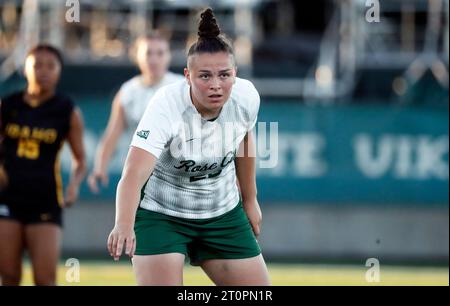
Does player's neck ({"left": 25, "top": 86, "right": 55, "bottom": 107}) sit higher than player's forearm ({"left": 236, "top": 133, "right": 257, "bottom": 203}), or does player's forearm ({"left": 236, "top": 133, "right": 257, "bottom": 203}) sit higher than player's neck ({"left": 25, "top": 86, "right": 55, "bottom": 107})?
player's neck ({"left": 25, "top": 86, "right": 55, "bottom": 107})

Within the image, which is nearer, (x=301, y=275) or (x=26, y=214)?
(x=26, y=214)

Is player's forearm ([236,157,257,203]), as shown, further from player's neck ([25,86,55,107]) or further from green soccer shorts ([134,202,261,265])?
player's neck ([25,86,55,107])

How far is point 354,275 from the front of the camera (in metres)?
13.5

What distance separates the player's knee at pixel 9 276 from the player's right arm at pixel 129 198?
320 cm

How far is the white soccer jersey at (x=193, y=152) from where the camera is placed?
679cm

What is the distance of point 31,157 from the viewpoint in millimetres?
9750

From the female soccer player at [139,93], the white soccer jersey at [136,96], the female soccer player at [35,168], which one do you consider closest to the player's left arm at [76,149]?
the female soccer player at [35,168]

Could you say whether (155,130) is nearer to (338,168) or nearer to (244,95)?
→ (244,95)

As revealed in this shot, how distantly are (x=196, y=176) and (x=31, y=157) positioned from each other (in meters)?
3.10

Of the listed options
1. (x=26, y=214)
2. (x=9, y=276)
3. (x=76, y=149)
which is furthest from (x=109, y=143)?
(x=9, y=276)

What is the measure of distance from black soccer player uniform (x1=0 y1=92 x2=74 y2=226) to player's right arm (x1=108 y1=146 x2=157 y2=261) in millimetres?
3249

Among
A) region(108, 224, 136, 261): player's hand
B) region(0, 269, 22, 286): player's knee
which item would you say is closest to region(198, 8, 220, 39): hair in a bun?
region(108, 224, 136, 261): player's hand

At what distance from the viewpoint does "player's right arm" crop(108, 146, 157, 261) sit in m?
6.38
